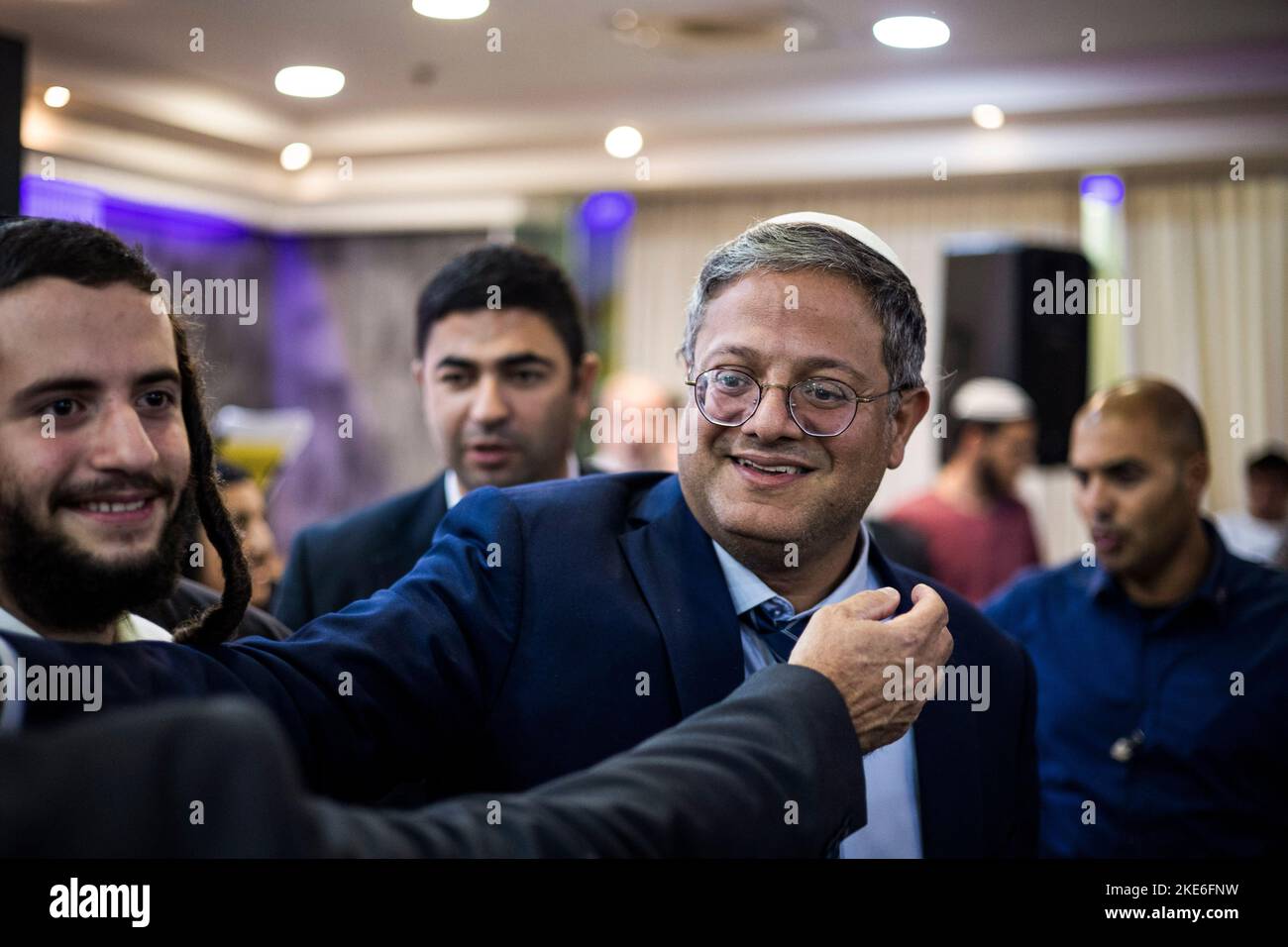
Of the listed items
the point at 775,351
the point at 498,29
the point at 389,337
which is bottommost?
the point at 775,351

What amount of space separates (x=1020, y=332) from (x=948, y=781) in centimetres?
440

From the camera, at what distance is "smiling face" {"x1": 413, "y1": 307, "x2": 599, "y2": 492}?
2.61 m

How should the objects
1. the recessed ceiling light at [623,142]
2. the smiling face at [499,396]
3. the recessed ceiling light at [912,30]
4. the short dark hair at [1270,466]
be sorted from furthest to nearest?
the short dark hair at [1270,466], the recessed ceiling light at [623,142], the recessed ceiling light at [912,30], the smiling face at [499,396]

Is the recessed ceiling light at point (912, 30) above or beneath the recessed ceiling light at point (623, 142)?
beneath

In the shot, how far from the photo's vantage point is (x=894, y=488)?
Result: 24.0 feet

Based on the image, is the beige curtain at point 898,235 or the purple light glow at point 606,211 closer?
the beige curtain at point 898,235

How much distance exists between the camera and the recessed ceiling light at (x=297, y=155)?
2.15 meters

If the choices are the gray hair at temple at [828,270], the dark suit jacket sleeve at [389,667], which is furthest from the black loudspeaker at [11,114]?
the gray hair at temple at [828,270]

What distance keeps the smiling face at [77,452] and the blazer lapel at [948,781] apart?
0.94 metres

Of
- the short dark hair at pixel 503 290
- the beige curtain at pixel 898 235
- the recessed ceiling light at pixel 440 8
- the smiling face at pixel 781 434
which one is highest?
the beige curtain at pixel 898 235

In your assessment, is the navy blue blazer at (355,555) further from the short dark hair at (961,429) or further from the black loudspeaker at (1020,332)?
the black loudspeaker at (1020,332)
